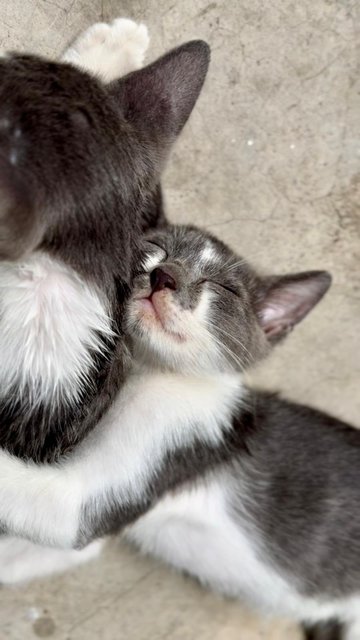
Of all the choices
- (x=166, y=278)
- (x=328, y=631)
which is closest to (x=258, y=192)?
(x=166, y=278)

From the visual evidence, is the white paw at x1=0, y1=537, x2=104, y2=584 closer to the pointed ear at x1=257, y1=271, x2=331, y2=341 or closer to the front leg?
the front leg

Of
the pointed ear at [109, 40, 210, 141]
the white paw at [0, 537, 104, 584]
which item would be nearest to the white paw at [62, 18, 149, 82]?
the pointed ear at [109, 40, 210, 141]

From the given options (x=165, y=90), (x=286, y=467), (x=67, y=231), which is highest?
(x=165, y=90)

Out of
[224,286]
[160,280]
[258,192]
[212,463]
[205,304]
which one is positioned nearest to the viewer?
[160,280]

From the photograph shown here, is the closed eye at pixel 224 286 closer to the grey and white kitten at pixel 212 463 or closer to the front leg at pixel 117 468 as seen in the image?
the grey and white kitten at pixel 212 463

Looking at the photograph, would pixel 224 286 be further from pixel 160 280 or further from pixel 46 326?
pixel 46 326

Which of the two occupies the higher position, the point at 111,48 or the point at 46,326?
the point at 111,48

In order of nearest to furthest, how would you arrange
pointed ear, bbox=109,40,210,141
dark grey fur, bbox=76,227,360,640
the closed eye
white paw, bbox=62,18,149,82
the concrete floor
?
pointed ear, bbox=109,40,210,141
the closed eye
dark grey fur, bbox=76,227,360,640
white paw, bbox=62,18,149,82
the concrete floor
